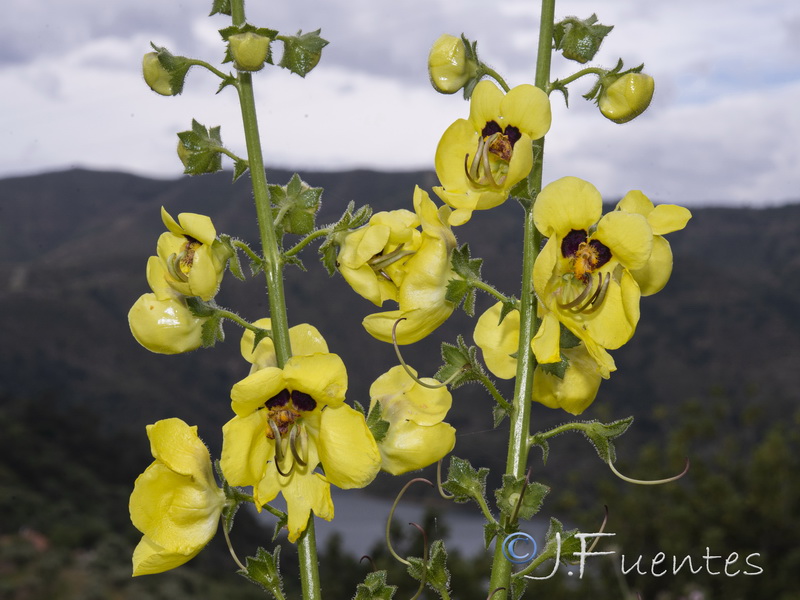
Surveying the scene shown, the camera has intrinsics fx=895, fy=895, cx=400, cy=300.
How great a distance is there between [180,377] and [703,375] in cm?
4037

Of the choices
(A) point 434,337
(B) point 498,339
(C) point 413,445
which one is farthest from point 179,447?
(A) point 434,337

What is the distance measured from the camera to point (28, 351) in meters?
62.6

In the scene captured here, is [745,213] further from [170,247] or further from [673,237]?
[170,247]

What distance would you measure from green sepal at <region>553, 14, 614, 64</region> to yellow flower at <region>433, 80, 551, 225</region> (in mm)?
257

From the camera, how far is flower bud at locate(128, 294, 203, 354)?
262cm

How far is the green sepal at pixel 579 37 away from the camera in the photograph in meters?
2.58

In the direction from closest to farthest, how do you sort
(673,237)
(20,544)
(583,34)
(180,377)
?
(583,34) → (20,544) → (180,377) → (673,237)

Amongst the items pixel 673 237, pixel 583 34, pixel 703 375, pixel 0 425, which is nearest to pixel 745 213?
pixel 673 237

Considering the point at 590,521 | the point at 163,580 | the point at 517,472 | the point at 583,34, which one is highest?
the point at 583,34

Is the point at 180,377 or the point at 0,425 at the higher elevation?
the point at 0,425

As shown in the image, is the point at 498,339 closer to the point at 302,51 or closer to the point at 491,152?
the point at 491,152

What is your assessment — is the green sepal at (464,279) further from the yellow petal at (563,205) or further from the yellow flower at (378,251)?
the yellow petal at (563,205)

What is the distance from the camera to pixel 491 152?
2.57 meters

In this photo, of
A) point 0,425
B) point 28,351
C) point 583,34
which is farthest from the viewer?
point 28,351
